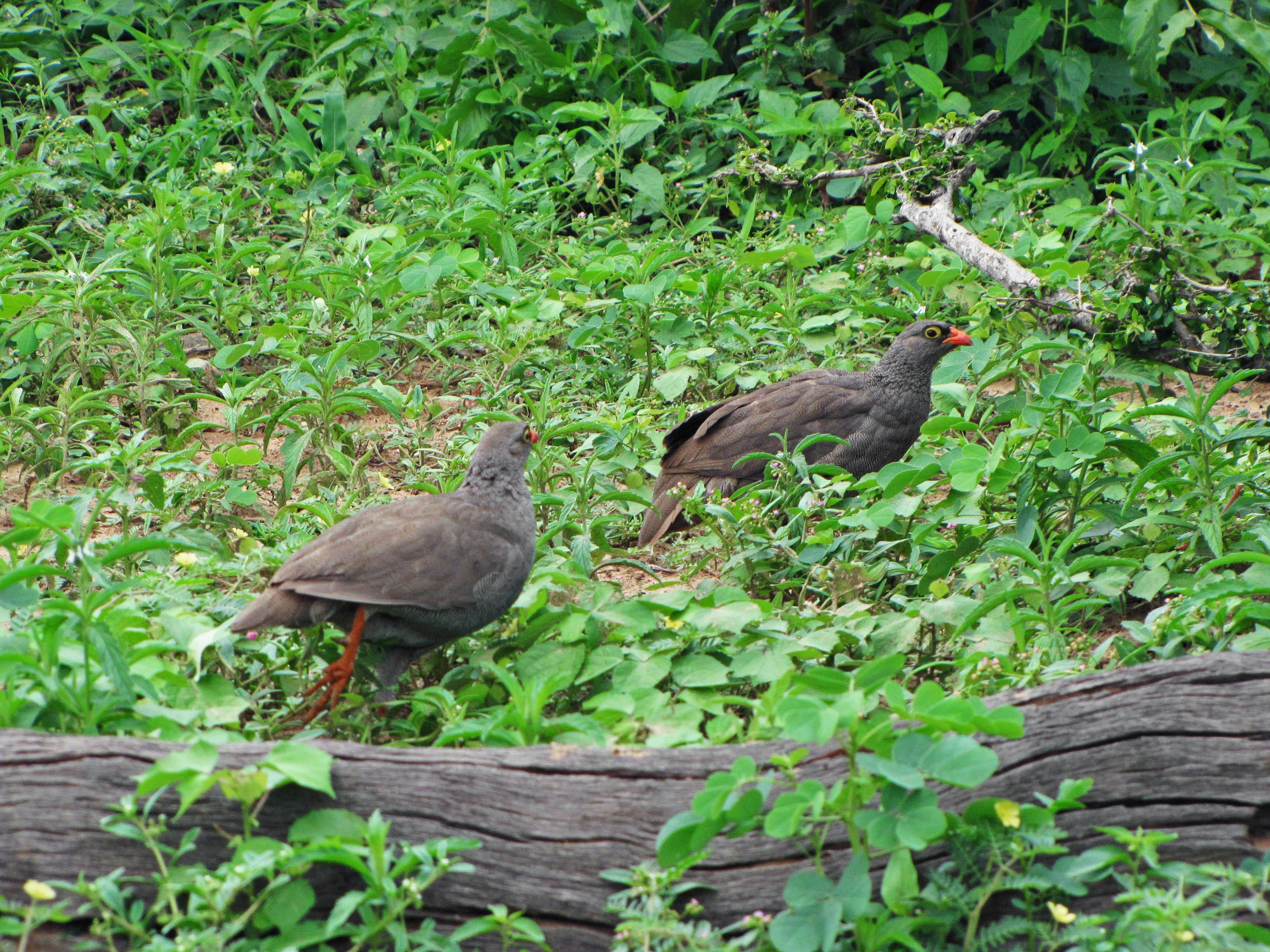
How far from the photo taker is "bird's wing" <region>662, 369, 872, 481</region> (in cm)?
561

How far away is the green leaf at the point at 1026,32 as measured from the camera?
852 centimetres

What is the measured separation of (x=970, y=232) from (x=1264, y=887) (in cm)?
546

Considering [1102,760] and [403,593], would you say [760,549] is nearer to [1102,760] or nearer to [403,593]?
[403,593]

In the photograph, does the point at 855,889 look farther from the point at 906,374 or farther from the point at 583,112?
the point at 583,112

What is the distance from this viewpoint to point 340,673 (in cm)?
359

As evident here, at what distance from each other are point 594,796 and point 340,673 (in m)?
1.13

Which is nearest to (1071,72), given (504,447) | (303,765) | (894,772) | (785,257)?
(785,257)

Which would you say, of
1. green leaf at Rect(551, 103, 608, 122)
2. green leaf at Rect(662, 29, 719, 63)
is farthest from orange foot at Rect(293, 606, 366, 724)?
green leaf at Rect(662, 29, 719, 63)

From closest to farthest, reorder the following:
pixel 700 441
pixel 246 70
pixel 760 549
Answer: pixel 760 549 → pixel 700 441 → pixel 246 70

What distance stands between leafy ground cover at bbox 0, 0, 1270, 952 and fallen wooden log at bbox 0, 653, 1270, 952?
286 millimetres

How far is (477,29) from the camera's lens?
9242 millimetres

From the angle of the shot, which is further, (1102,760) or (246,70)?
(246,70)

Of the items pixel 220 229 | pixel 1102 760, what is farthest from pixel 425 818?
pixel 220 229

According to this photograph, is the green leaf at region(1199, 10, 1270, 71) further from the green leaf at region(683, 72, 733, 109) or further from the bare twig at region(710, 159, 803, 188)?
the green leaf at region(683, 72, 733, 109)
